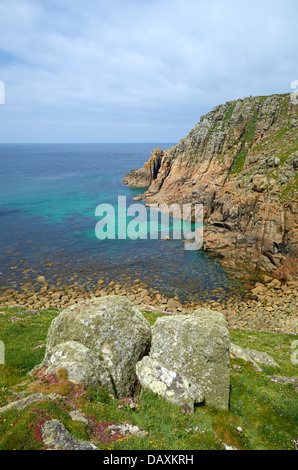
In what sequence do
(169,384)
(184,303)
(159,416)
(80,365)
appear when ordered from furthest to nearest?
(184,303)
(169,384)
(80,365)
(159,416)

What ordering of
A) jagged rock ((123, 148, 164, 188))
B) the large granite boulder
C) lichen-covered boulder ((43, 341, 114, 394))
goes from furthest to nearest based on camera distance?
1. jagged rock ((123, 148, 164, 188))
2. the large granite boulder
3. lichen-covered boulder ((43, 341, 114, 394))

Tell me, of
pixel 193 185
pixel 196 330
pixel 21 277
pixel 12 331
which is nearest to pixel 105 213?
pixel 193 185

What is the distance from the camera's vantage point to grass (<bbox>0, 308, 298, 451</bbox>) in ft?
31.3

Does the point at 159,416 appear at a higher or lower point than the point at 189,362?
lower

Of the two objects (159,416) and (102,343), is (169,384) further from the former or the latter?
(102,343)

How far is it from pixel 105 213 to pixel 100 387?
266ft

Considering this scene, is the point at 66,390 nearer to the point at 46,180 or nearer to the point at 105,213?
the point at 105,213

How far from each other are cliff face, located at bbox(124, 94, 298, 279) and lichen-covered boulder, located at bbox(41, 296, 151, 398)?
41623 millimetres

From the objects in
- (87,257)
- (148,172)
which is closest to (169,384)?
(87,257)

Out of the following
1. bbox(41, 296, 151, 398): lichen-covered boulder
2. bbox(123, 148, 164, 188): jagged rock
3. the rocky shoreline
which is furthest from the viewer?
bbox(123, 148, 164, 188): jagged rock

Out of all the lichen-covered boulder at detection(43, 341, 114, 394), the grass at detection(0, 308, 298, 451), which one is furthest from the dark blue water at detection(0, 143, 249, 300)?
the lichen-covered boulder at detection(43, 341, 114, 394)

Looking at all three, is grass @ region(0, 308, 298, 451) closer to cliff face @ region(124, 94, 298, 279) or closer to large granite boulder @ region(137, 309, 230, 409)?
large granite boulder @ region(137, 309, 230, 409)

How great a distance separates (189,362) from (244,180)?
6313 centimetres

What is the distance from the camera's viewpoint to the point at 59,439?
901cm
